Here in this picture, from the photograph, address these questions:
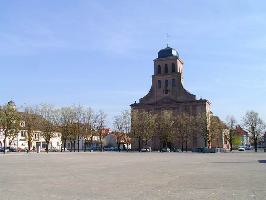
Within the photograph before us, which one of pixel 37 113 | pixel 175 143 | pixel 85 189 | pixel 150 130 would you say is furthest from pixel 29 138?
pixel 85 189

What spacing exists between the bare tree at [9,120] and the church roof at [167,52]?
60871 millimetres

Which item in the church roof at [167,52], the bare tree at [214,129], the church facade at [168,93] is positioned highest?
the church roof at [167,52]

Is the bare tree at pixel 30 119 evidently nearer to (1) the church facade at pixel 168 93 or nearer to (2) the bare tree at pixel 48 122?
(2) the bare tree at pixel 48 122

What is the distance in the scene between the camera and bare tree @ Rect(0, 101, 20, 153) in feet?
291

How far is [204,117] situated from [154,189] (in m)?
97.7

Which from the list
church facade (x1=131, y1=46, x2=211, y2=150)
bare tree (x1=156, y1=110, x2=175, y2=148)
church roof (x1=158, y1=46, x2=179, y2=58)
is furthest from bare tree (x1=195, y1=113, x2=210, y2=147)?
church roof (x1=158, y1=46, x2=179, y2=58)

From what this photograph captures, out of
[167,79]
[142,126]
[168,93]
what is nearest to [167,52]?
[167,79]

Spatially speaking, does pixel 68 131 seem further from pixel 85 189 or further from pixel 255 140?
pixel 85 189

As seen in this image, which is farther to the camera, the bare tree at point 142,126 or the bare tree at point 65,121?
the bare tree at point 142,126

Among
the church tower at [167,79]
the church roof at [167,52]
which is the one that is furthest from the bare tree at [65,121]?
the church roof at [167,52]

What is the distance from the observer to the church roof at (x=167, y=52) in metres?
136

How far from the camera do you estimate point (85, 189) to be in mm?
18906

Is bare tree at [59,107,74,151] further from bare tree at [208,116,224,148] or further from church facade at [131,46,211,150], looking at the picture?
bare tree at [208,116,224,148]

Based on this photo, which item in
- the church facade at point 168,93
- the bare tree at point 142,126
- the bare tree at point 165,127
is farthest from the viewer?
the church facade at point 168,93
